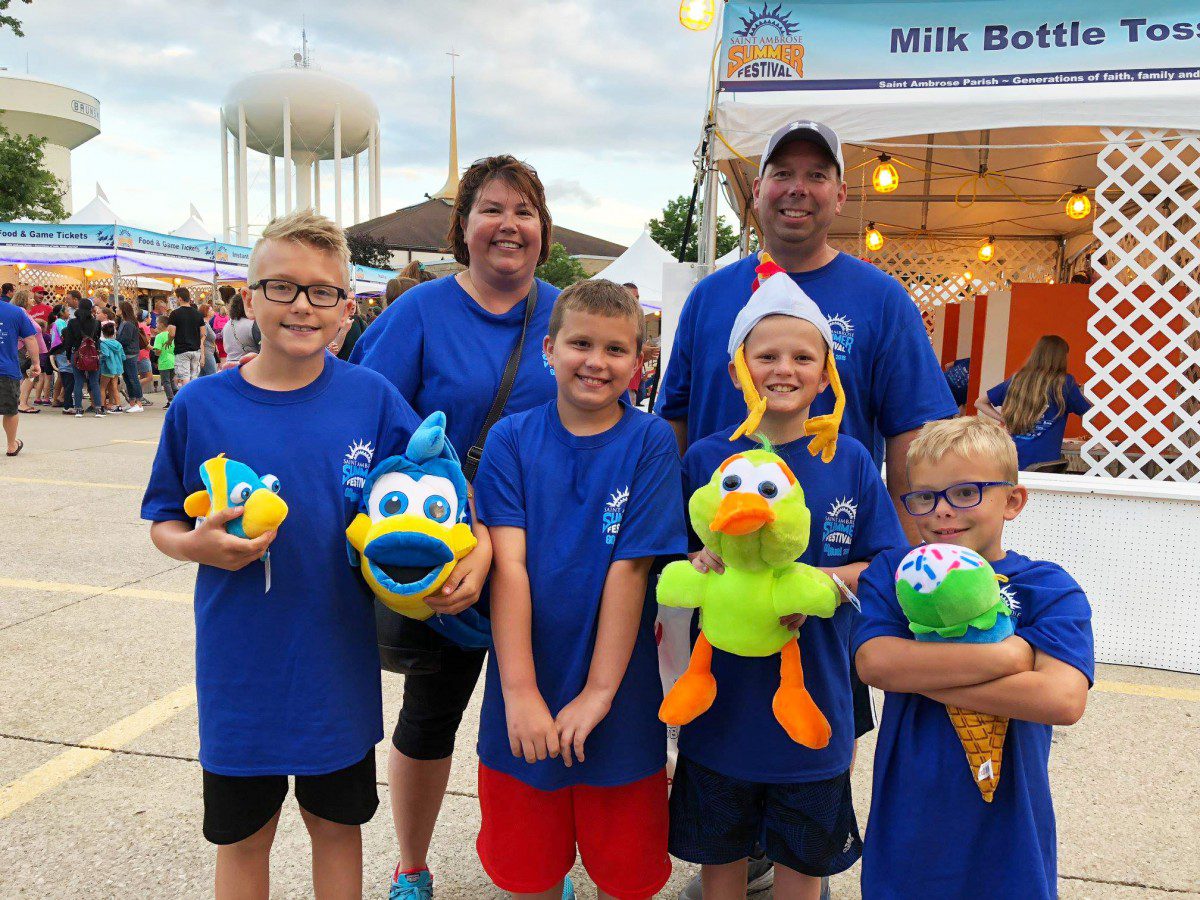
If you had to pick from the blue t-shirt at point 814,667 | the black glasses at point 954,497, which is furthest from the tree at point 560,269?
the black glasses at point 954,497

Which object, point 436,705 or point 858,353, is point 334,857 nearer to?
point 436,705

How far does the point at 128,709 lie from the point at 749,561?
2945mm

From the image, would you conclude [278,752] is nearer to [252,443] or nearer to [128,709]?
[252,443]

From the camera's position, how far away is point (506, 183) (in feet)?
7.00

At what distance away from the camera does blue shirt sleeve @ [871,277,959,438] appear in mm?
2133

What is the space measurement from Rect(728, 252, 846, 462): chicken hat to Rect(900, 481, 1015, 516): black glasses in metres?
0.22

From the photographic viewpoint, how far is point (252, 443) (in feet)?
5.73

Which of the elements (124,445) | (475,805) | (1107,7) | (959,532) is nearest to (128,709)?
(475,805)

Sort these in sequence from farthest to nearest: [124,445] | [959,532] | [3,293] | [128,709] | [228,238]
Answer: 1. [228,238]
2. [3,293]
3. [124,445]
4. [128,709]
5. [959,532]

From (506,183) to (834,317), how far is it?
89 centimetres

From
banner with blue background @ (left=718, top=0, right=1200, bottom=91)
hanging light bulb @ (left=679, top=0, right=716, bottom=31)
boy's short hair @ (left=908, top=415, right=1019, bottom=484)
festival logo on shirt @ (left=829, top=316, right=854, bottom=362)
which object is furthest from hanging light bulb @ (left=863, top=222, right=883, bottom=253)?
boy's short hair @ (left=908, top=415, right=1019, bottom=484)

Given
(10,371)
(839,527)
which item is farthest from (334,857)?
(10,371)

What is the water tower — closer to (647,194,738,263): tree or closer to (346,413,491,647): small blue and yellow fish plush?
(647,194,738,263): tree

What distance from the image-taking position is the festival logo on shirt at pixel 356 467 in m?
1.80
